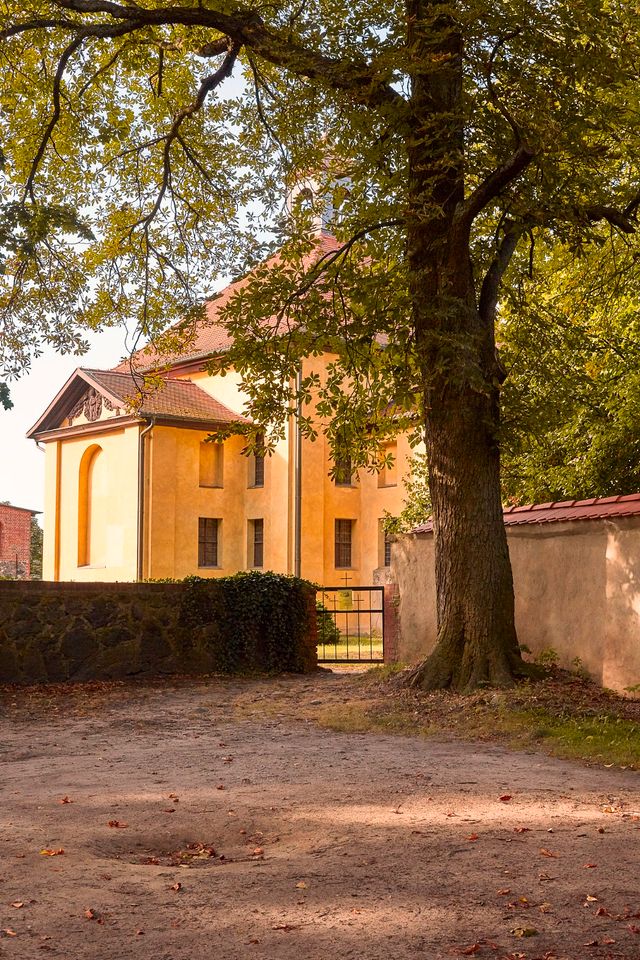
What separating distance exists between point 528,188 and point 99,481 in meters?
29.2

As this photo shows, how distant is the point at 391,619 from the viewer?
1678 cm

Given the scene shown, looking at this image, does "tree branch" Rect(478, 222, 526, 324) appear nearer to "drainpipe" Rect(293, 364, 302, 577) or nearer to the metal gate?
the metal gate

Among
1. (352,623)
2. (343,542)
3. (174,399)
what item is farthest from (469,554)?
(343,542)

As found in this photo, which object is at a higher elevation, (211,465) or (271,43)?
(271,43)

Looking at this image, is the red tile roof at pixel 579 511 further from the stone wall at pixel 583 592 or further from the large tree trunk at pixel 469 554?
the large tree trunk at pixel 469 554

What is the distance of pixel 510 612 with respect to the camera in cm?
1191

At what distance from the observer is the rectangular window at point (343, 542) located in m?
37.5

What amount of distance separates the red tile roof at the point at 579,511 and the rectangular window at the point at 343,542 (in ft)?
74.5

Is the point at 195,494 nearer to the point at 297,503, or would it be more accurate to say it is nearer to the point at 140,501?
the point at 140,501

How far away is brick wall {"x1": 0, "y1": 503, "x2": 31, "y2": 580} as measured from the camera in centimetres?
5622

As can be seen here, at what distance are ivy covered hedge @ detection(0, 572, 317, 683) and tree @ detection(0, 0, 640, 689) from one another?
3.26m

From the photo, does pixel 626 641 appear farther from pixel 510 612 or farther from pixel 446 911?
pixel 446 911

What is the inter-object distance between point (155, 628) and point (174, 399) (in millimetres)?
21423

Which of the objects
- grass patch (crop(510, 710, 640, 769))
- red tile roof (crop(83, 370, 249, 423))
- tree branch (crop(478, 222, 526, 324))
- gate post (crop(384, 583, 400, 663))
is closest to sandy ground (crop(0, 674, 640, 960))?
grass patch (crop(510, 710, 640, 769))
